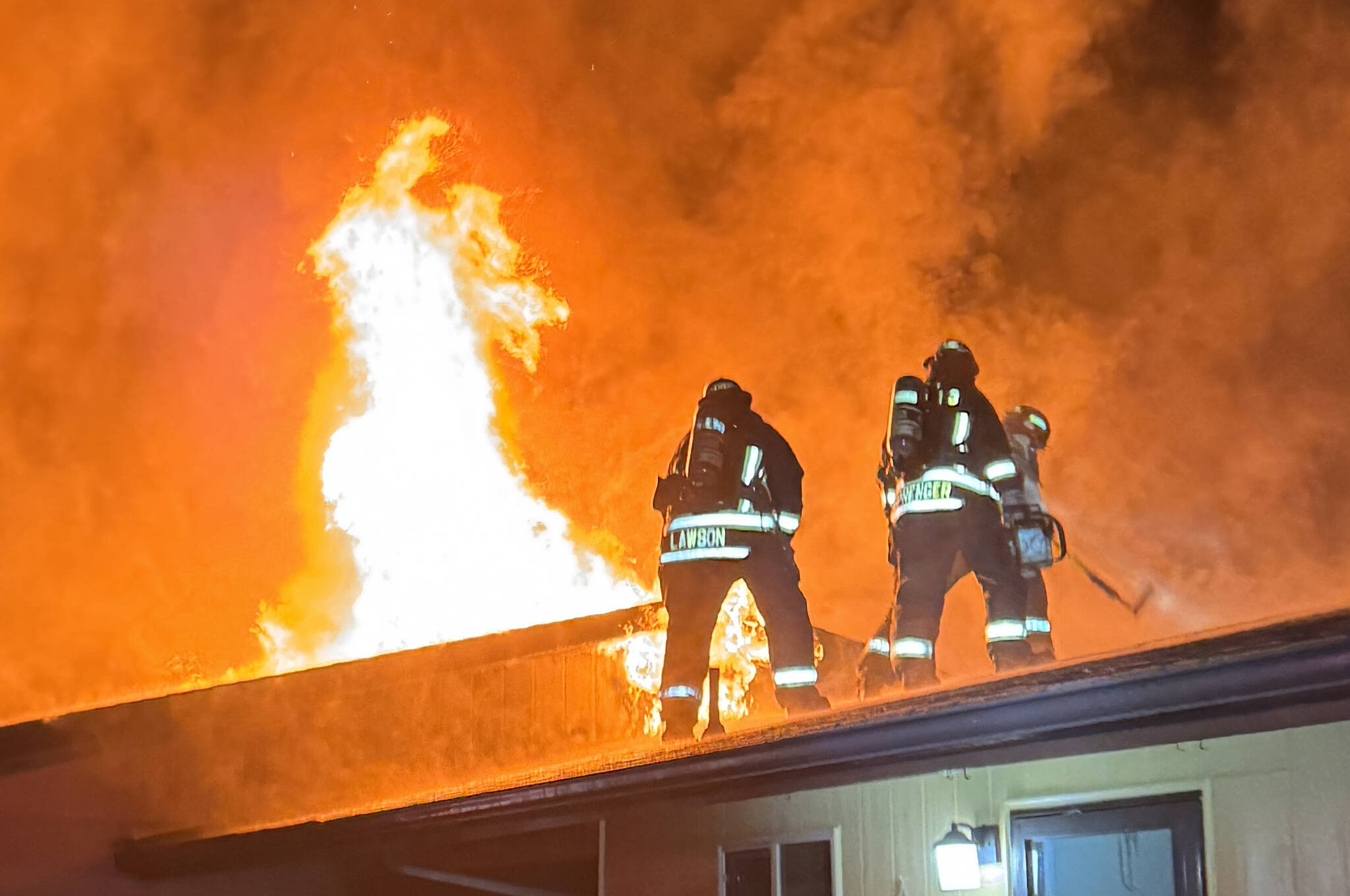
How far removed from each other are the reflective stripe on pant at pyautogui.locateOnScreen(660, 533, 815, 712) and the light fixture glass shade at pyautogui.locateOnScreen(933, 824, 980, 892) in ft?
6.33

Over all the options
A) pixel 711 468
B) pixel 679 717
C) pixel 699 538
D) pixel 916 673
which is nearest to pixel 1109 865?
pixel 916 673

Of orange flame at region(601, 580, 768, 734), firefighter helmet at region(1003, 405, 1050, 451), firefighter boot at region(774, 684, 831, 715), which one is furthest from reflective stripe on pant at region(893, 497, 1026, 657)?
orange flame at region(601, 580, 768, 734)

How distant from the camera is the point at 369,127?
22.9m

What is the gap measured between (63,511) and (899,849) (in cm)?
2446

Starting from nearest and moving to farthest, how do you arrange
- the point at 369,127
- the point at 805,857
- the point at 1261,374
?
the point at 805,857
the point at 1261,374
the point at 369,127

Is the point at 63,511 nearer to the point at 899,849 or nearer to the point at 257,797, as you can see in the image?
the point at 257,797

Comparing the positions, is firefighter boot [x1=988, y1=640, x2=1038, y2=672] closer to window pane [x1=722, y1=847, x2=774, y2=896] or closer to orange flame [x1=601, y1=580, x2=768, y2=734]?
window pane [x1=722, y1=847, x2=774, y2=896]

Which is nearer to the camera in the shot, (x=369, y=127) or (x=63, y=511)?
(x=369, y=127)

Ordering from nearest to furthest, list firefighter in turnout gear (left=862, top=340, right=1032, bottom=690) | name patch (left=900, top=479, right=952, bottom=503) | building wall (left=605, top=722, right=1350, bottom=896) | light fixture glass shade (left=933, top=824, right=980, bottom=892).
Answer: building wall (left=605, top=722, right=1350, bottom=896) → light fixture glass shade (left=933, top=824, right=980, bottom=892) → firefighter in turnout gear (left=862, top=340, right=1032, bottom=690) → name patch (left=900, top=479, right=952, bottom=503)

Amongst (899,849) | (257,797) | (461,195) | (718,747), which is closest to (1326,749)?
(899,849)

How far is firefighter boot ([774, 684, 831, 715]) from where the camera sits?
7.55 meters

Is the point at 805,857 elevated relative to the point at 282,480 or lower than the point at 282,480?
lower

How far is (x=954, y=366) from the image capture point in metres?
7.91

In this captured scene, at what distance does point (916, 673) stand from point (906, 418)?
4.71 feet
